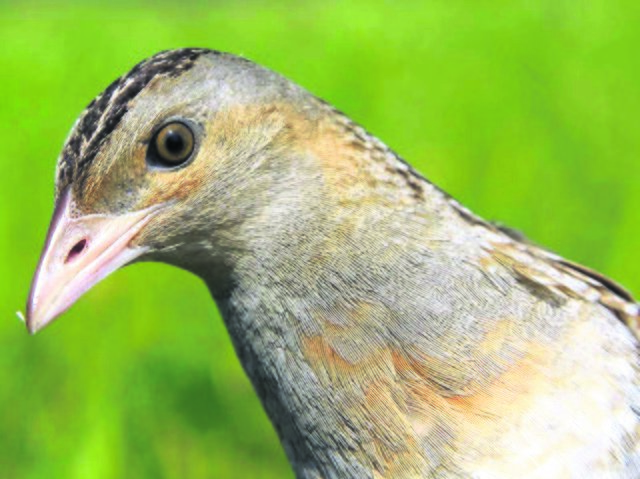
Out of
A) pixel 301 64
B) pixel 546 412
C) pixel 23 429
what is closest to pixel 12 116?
pixel 301 64

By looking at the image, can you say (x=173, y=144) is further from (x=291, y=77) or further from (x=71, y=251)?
(x=291, y=77)

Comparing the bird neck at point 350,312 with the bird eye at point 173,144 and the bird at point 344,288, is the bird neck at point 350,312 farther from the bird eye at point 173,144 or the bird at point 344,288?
the bird eye at point 173,144

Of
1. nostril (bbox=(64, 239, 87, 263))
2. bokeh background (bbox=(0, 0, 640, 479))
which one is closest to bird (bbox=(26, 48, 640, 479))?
nostril (bbox=(64, 239, 87, 263))

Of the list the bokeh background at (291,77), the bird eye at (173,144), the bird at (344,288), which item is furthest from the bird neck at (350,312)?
the bokeh background at (291,77)

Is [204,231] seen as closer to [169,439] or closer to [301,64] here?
[169,439]

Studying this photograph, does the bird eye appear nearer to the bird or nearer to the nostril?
the bird

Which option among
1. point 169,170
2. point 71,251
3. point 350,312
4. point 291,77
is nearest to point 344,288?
point 350,312

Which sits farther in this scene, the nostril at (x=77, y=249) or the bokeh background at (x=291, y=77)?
the bokeh background at (x=291, y=77)
